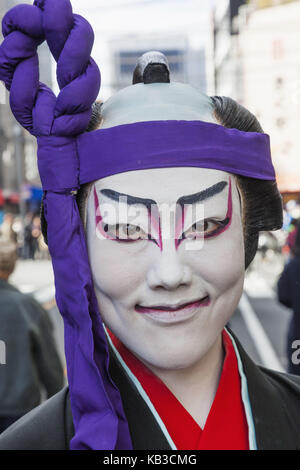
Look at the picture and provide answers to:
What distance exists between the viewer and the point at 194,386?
4.14 feet

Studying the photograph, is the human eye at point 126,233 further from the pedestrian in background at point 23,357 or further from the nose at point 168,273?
the pedestrian in background at point 23,357

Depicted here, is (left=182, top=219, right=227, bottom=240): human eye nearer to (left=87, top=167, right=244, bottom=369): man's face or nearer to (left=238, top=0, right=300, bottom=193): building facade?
(left=87, top=167, right=244, bottom=369): man's face

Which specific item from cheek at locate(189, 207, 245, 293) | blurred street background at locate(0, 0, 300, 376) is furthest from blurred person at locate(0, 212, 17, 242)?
cheek at locate(189, 207, 245, 293)

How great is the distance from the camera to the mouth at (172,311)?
3.77 feet

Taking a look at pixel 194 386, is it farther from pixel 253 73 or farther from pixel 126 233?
pixel 253 73

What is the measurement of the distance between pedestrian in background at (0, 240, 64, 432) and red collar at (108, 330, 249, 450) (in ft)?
4.80

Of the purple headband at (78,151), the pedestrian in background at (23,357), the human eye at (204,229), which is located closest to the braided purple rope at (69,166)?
the purple headband at (78,151)

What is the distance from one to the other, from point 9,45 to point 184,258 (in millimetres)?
513

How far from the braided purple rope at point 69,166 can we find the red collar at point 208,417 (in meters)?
0.11

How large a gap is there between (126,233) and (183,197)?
13 centimetres

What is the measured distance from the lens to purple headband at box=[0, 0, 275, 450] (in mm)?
1113

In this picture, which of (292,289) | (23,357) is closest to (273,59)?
(292,289)
